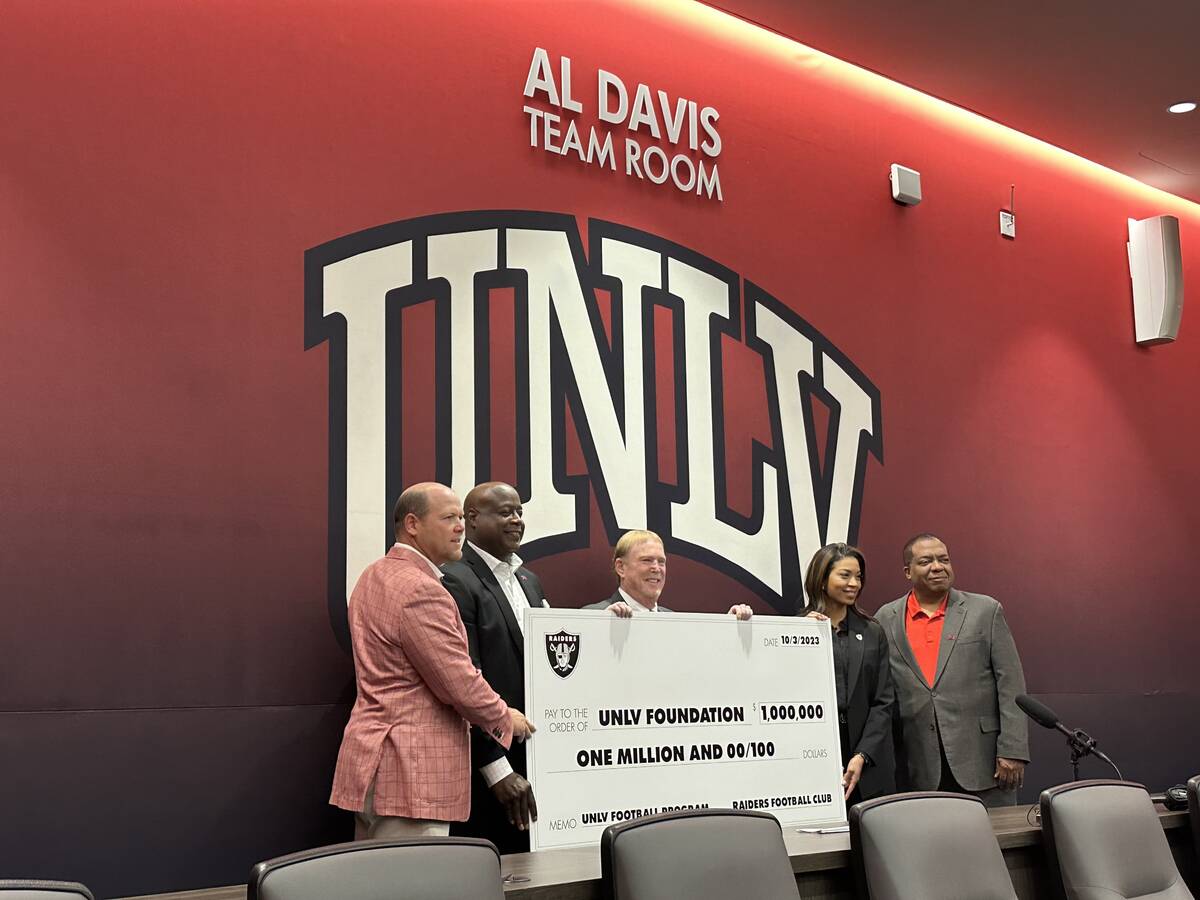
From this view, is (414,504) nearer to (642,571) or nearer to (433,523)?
(433,523)

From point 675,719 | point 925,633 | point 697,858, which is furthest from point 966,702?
point 697,858

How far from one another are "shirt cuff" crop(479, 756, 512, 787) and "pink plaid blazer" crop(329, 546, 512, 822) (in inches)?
5.4

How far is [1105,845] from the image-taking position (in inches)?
127

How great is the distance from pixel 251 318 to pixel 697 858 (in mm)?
2776

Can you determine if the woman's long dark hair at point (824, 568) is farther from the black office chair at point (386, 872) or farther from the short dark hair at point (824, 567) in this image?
the black office chair at point (386, 872)

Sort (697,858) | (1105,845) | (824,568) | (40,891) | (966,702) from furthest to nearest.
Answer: (966,702) → (824,568) → (1105,845) → (697,858) → (40,891)

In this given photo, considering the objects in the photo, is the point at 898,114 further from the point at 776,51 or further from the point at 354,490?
the point at 354,490

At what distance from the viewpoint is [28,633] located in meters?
3.92

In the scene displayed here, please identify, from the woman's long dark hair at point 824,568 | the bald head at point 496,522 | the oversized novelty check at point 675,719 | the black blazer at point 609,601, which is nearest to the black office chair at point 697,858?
the oversized novelty check at point 675,719

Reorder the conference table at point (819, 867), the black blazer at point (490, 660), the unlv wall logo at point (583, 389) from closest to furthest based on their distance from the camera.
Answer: the conference table at point (819, 867) → the black blazer at point (490, 660) → the unlv wall logo at point (583, 389)

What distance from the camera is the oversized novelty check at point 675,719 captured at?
365cm

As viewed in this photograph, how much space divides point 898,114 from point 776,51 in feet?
2.99

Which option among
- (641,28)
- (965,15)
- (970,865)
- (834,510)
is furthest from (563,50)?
(970,865)

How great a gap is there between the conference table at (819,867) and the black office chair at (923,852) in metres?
0.17
